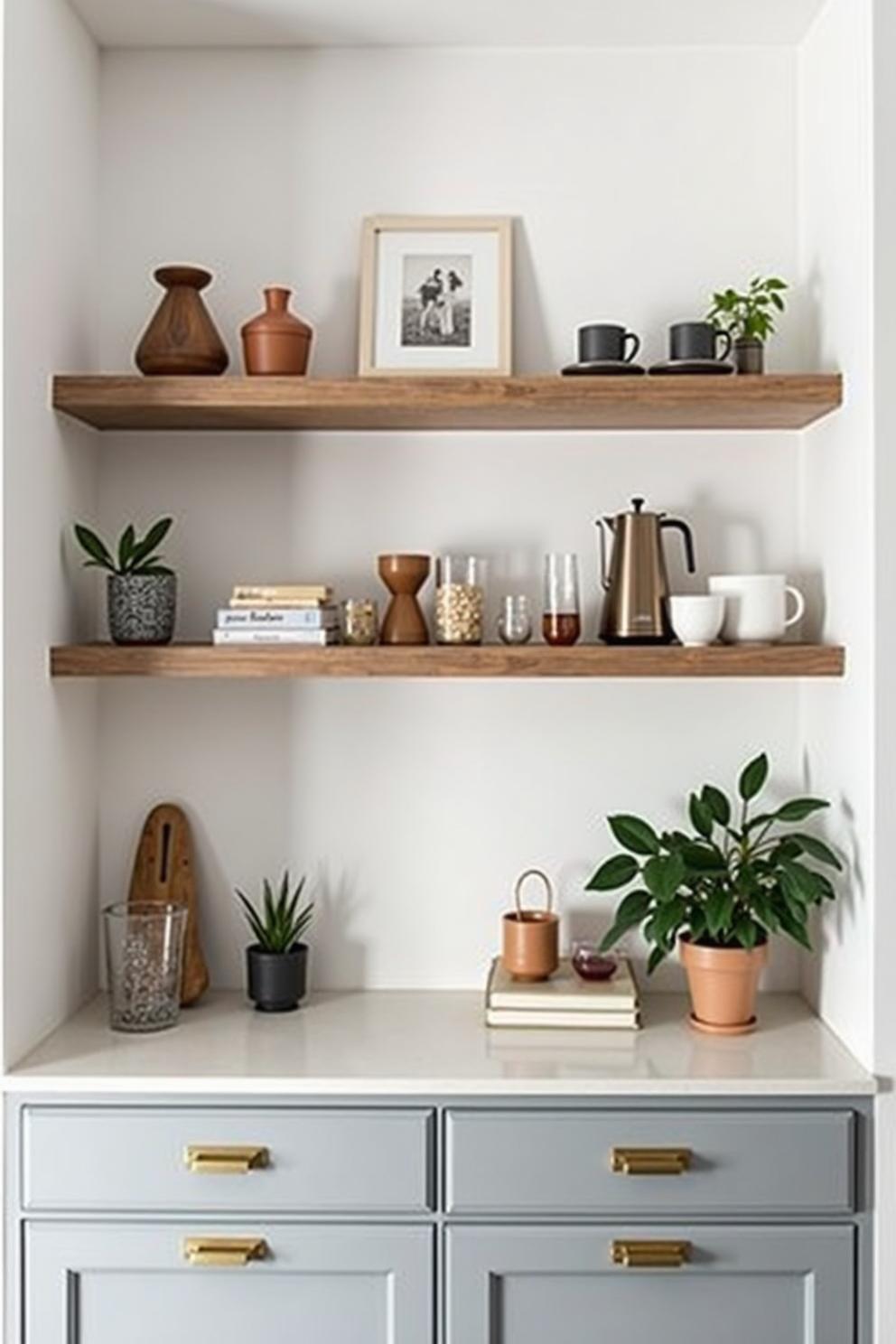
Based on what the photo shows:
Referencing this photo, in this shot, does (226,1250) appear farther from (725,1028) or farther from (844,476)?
(844,476)

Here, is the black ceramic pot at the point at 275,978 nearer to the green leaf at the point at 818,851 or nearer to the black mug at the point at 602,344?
the green leaf at the point at 818,851

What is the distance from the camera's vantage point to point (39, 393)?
230cm

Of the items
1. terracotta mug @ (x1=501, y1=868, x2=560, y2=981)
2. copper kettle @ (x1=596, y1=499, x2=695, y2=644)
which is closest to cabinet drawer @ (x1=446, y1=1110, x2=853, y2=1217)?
terracotta mug @ (x1=501, y1=868, x2=560, y2=981)

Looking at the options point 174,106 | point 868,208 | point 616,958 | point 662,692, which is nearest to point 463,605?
point 662,692

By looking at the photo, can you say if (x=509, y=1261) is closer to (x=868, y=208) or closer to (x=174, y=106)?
(x=868, y=208)

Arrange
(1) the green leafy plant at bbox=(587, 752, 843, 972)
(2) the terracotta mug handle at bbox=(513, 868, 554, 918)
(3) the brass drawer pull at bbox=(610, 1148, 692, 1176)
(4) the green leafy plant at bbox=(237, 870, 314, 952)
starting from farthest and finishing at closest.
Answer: (2) the terracotta mug handle at bbox=(513, 868, 554, 918) → (4) the green leafy plant at bbox=(237, 870, 314, 952) → (1) the green leafy plant at bbox=(587, 752, 843, 972) → (3) the brass drawer pull at bbox=(610, 1148, 692, 1176)

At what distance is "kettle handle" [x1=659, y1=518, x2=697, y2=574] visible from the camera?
2.53 m

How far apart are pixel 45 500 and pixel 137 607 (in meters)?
0.22

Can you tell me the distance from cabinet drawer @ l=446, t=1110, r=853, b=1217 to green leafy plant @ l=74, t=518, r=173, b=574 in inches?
39.7

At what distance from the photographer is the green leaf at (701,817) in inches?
95.0

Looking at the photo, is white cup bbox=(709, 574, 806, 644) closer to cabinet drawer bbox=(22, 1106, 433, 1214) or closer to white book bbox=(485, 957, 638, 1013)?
white book bbox=(485, 957, 638, 1013)

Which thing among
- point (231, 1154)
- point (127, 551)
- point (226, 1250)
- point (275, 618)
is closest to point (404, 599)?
point (275, 618)

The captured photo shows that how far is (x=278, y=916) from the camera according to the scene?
2525 mm

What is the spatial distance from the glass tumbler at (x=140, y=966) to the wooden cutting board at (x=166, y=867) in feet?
0.58
